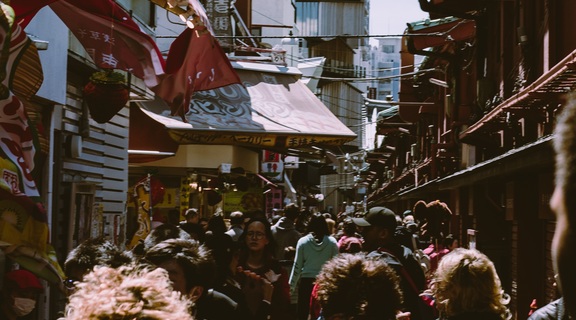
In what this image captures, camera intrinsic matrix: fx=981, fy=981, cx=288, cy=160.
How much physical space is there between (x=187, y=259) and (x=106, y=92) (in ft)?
17.4

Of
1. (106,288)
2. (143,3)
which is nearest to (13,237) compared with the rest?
(106,288)

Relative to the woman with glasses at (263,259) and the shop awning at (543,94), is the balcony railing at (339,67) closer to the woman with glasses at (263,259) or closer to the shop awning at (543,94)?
the shop awning at (543,94)

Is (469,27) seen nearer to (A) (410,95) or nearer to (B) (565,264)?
(A) (410,95)

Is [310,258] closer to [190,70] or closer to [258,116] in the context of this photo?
[190,70]

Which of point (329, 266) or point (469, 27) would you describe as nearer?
point (329, 266)

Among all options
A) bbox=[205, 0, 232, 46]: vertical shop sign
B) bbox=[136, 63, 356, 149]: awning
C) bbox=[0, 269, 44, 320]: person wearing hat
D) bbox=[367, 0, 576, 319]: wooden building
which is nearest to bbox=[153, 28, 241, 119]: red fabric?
bbox=[367, 0, 576, 319]: wooden building

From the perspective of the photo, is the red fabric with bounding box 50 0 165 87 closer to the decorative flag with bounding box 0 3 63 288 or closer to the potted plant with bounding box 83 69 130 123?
the potted plant with bounding box 83 69 130 123

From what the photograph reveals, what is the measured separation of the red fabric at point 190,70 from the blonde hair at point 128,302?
850cm

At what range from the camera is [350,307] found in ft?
14.7

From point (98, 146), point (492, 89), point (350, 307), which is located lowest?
point (350, 307)

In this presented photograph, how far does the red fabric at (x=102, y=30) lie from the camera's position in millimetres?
9758

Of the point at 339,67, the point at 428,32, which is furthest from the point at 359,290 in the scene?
the point at 339,67

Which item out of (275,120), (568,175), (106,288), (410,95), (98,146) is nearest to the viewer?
(568,175)

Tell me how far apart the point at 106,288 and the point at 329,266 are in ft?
6.20
